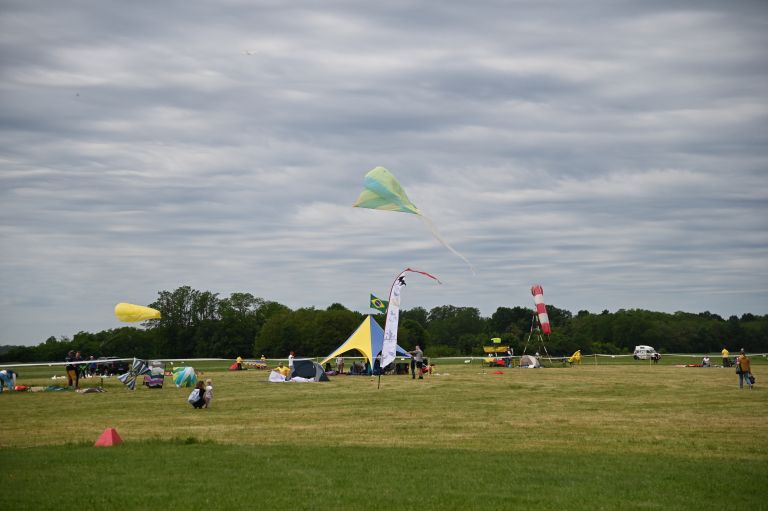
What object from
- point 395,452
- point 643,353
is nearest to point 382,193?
point 395,452

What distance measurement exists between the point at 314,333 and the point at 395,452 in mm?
85091

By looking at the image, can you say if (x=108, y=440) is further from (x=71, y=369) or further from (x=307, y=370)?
(x=307, y=370)

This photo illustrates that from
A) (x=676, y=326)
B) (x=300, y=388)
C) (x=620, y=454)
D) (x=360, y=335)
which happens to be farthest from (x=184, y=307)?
(x=620, y=454)

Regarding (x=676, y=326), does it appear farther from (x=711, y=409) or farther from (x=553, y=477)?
(x=553, y=477)

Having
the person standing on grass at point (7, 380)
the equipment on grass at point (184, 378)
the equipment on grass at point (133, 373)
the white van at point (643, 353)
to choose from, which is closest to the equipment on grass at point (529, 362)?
the white van at point (643, 353)

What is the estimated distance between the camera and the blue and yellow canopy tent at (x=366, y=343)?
3985 centimetres

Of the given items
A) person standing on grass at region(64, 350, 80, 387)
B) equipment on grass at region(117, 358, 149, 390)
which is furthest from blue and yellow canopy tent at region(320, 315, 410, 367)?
person standing on grass at region(64, 350, 80, 387)

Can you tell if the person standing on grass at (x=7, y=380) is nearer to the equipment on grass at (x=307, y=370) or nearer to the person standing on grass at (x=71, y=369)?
the person standing on grass at (x=71, y=369)

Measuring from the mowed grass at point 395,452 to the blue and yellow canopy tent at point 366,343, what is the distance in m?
13.3

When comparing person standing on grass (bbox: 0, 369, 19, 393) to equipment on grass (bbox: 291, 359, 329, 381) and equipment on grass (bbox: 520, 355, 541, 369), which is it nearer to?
equipment on grass (bbox: 291, 359, 329, 381)

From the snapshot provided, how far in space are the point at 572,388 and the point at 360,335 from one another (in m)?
13.8

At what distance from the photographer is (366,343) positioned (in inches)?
1585

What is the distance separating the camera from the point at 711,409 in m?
21.6

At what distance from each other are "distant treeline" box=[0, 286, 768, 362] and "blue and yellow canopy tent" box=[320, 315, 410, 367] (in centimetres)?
3560
